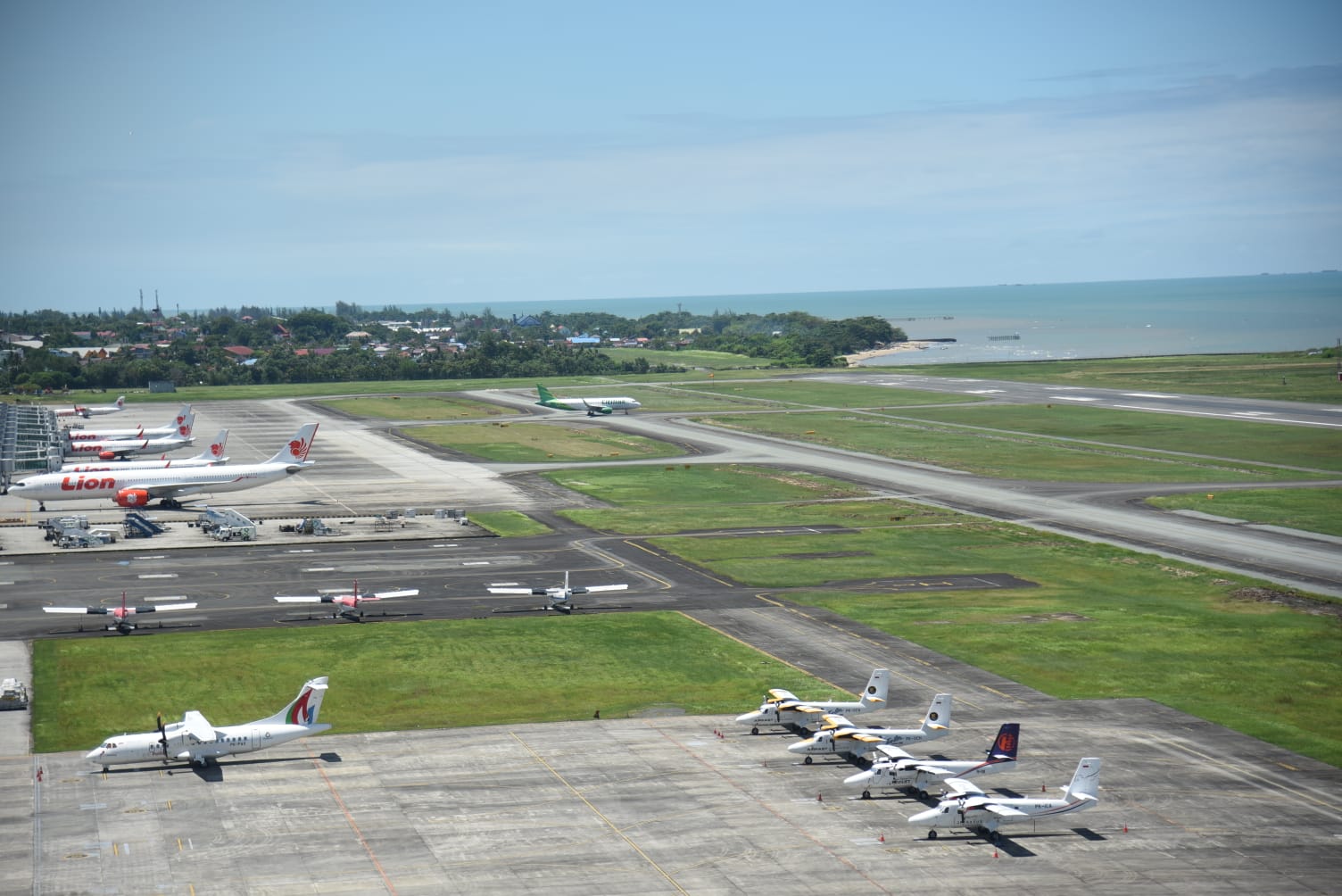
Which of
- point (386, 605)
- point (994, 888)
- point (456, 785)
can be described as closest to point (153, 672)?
point (386, 605)

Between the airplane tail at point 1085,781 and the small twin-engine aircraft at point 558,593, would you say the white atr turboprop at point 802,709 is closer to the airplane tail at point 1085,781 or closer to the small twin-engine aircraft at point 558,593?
the airplane tail at point 1085,781

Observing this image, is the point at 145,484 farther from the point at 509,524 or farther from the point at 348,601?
the point at 348,601

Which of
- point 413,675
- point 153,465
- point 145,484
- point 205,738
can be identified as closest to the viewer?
point 205,738

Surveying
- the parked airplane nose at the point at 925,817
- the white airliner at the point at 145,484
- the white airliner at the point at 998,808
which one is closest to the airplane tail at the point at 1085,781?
the white airliner at the point at 998,808

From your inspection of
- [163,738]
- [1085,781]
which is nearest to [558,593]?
[163,738]

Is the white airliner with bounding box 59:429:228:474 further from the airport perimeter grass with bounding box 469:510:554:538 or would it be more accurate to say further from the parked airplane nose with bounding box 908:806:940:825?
the parked airplane nose with bounding box 908:806:940:825

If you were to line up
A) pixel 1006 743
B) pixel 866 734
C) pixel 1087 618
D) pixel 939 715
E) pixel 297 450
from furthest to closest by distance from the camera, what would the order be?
pixel 297 450
pixel 1087 618
pixel 939 715
pixel 866 734
pixel 1006 743
